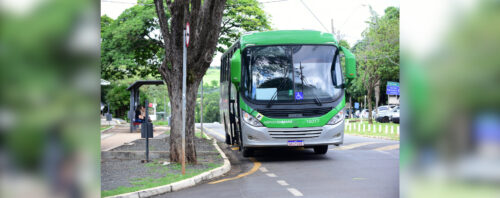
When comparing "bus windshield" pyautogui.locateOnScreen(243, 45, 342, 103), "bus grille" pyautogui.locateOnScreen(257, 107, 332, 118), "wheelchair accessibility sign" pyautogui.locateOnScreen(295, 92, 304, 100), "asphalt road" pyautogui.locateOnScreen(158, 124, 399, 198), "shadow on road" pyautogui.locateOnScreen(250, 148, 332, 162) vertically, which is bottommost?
"shadow on road" pyautogui.locateOnScreen(250, 148, 332, 162)

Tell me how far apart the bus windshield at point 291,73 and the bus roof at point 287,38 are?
0.14 metres

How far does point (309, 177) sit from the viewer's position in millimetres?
10406

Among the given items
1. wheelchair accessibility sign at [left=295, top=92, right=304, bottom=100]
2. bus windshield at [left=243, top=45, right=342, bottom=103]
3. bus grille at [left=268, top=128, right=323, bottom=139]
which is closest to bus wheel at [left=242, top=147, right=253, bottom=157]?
bus grille at [left=268, top=128, right=323, bottom=139]

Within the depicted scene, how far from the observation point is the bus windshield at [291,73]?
45.1ft

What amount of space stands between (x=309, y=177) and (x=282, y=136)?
3102 mm

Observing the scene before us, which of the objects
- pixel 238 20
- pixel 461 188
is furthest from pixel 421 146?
pixel 238 20

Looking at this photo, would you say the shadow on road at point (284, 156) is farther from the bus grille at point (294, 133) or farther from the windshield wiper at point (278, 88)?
the windshield wiper at point (278, 88)

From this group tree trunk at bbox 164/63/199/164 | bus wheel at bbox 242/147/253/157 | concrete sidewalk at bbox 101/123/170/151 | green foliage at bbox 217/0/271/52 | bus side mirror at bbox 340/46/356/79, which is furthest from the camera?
green foliage at bbox 217/0/271/52

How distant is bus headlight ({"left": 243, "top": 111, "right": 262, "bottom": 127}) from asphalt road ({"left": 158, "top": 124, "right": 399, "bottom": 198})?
1.05 m

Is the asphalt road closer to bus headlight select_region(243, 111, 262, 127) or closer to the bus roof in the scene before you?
bus headlight select_region(243, 111, 262, 127)

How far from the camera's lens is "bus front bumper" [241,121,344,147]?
13.4 m

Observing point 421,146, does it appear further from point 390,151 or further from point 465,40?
point 390,151

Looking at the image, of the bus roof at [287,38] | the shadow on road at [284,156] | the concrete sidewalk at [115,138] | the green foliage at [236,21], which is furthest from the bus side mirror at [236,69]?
the green foliage at [236,21]

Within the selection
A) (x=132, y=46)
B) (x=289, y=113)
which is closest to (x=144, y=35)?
(x=132, y=46)
